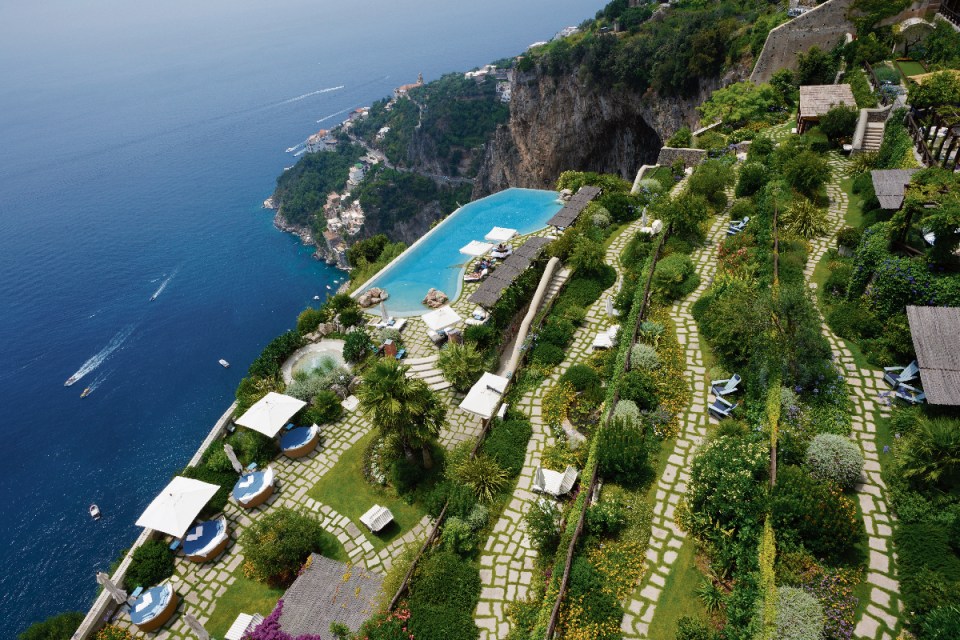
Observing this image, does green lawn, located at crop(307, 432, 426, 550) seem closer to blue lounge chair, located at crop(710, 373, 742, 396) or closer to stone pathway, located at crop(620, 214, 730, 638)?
Result: stone pathway, located at crop(620, 214, 730, 638)

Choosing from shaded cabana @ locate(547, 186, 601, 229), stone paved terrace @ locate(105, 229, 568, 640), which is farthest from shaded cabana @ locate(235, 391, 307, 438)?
shaded cabana @ locate(547, 186, 601, 229)

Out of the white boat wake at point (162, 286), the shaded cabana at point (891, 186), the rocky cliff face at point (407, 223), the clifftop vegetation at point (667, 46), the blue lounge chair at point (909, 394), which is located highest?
the clifftop vegetation at point (667, 46)

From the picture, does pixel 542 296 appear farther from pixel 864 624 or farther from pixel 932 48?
pixel 932 48

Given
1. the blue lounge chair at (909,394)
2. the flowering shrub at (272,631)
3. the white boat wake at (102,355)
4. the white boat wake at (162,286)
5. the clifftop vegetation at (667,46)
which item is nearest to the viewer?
the flowering shrub at (272,631)

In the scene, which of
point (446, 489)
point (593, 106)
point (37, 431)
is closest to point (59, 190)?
point (37, 431)

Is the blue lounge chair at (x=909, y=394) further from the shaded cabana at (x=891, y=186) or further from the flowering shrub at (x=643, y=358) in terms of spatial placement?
the shaded cabana at (x=891, y=186)

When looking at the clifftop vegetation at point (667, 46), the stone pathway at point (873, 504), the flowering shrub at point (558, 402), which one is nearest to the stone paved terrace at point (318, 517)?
the flowering shrub at point (558, 402)

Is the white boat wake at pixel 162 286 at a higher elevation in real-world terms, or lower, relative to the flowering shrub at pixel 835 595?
lower
